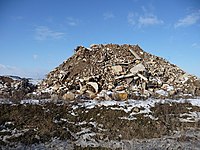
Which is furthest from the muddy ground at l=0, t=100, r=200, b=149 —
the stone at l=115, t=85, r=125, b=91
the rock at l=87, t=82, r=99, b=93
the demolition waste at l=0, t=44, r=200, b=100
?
the stone at l=115, t=85, r=125, b=91

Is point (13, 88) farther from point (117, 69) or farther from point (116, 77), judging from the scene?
point (117, 69)

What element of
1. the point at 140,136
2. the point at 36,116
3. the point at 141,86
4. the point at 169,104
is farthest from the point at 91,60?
the point at 140,136

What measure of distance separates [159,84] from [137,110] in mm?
8037

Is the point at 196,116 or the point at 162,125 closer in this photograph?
the point at 162,125

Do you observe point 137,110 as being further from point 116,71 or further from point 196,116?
point 116,71

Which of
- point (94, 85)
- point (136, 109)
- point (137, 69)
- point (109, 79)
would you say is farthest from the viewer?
point (137, 69)

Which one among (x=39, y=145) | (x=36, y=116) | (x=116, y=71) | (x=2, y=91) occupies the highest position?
Answer: (x=116, y=71)

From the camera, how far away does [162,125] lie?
11.9m

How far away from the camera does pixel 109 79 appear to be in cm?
2066

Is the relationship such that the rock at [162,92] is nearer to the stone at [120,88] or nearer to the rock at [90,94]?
the stone at [120,88]

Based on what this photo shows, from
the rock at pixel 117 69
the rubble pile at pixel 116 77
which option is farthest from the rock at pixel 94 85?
the rock at pixel 117 69

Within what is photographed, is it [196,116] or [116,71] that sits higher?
[116,71]

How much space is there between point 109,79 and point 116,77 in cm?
65

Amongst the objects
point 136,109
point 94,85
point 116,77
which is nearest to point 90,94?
point 94,85
